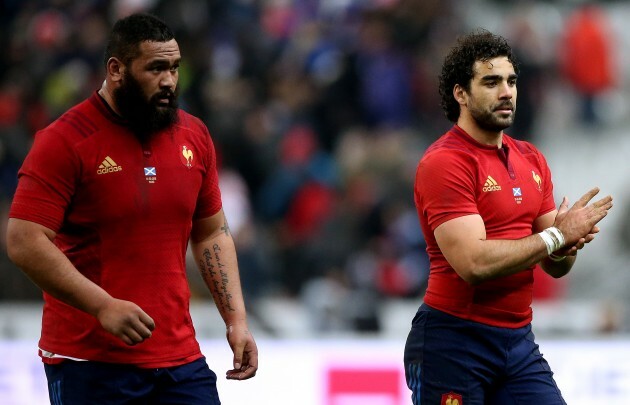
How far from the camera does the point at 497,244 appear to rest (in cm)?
505

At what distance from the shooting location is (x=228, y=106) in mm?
12594

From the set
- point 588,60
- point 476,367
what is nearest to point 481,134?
point 476,367

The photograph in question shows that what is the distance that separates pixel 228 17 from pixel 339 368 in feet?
20.3

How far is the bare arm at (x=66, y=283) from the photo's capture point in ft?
14.9

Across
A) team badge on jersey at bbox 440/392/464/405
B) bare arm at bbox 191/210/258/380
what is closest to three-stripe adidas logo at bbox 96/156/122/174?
bare arm at bbox 191/210/258/380

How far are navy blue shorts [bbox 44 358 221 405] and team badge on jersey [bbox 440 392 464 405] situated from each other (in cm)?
100

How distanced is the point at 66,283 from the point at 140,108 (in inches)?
30.5

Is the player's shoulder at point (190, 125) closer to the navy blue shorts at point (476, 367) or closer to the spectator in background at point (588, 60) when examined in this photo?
the navy blue shorts at point (476, 367)

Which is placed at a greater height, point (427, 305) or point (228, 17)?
point (228, 17)

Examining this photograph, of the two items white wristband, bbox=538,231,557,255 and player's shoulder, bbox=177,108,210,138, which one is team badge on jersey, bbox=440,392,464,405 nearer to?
white wristband, bbox=538,231,557,255

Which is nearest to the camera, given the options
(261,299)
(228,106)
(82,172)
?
(82,172)

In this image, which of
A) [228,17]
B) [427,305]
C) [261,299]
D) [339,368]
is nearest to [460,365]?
[427,305]

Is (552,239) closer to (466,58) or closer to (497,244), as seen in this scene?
(497,244)

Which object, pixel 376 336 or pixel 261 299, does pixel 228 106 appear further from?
pixel 376 336
